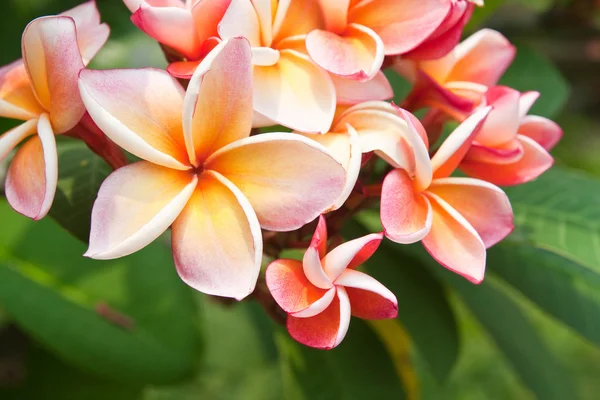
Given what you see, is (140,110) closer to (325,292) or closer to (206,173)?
(206,173)

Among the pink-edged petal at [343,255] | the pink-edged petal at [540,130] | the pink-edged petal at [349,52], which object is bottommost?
the pink-edged petal at [540,130]

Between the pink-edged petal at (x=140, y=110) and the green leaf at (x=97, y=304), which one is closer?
the pink-edged petal at (x=140, y=110)

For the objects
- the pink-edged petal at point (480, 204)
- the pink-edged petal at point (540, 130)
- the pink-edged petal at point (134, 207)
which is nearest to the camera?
the pink-edged petal at point (134, 207)

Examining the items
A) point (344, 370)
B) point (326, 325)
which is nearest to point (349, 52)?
point (326, 325)

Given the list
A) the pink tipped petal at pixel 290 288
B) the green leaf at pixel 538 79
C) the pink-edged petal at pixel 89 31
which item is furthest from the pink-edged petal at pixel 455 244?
the green leaf at pixel 538 79

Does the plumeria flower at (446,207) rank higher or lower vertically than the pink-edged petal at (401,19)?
lower

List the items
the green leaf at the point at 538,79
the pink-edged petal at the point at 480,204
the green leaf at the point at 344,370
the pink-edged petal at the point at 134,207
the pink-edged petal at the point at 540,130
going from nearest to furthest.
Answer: the pink-edged petal at the point at 134,207, the pink-edged petal at the point at 480,204, the pink-edged petal at the point at 540,130, the green leaf at the point at 344,370, the green leaf at the point at 538,79

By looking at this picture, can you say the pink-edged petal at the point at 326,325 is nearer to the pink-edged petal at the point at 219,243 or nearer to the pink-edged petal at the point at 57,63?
the pink-edged petal at the point at 219,243

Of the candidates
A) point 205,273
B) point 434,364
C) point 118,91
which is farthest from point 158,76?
point 434,364

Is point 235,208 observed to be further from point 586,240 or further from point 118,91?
point 586,240
